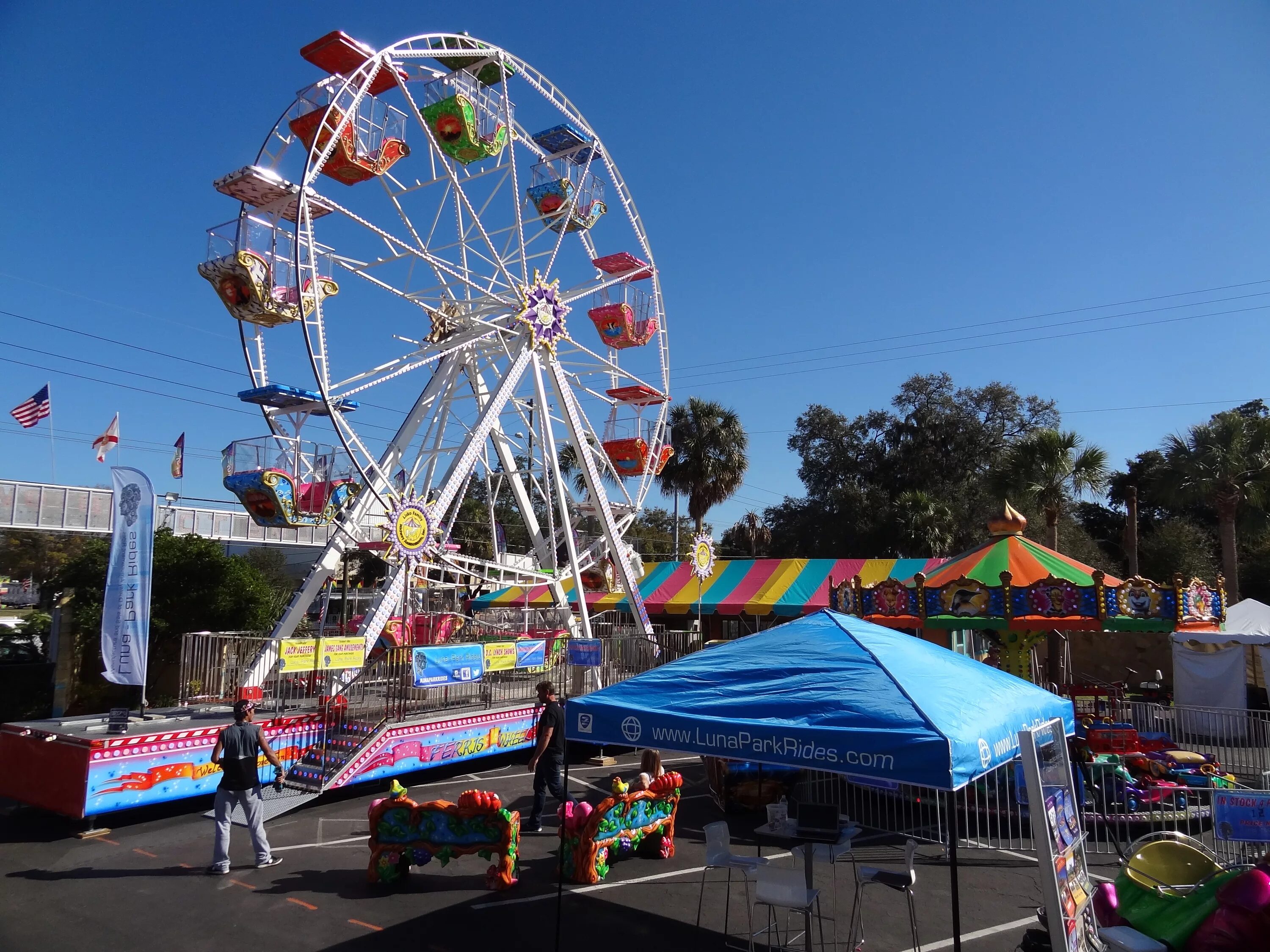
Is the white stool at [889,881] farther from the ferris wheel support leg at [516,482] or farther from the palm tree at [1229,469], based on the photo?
the palm tree at [1229,469]

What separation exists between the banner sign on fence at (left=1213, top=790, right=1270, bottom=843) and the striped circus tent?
1669 centimetres

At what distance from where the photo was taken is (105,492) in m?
33.3

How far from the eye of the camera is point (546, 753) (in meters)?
9.44

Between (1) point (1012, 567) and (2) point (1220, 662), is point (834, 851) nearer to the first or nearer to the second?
(1) point (1012, 567)

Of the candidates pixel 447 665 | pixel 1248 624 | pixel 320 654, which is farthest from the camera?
pixel 1248 624

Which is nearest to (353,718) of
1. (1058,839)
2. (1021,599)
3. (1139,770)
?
(1058,839)

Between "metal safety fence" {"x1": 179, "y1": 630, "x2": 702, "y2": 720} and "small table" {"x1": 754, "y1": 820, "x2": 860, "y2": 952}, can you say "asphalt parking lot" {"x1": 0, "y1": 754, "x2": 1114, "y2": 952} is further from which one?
"metal safety fence" {"x1": 179, "y1": 630, "x2": 702, "y2": 720}

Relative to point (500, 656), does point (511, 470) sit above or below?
above

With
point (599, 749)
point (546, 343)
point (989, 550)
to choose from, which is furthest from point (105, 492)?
point (989, 550)

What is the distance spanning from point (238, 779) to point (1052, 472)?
2403cm

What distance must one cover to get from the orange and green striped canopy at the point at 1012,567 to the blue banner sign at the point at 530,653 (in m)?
7.20

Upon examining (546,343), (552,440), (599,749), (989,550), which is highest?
(546,343)

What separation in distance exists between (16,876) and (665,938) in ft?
20.0

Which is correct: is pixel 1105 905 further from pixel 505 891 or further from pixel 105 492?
pixel 105 492
